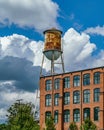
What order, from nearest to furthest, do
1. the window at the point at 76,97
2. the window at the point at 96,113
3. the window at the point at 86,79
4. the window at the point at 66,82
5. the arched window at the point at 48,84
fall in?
the window at the point at 96,113 < the window at the point at 86,79 < the window at the point at 76,97 < the window at the point at 66,82 < the arched window at the point at 48,84

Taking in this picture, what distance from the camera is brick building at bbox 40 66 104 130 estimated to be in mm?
88188

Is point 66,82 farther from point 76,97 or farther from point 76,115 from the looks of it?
point 76,115

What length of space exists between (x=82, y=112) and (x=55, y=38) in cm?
1793

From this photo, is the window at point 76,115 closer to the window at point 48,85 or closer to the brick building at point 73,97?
the brick building at point 73,97

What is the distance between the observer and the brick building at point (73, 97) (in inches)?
3472

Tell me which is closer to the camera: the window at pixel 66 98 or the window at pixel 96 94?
the window at pixel 96 94

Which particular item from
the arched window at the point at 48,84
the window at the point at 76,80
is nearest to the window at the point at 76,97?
the window at the point at 76,80

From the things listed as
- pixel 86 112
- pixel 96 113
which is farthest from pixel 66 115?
pixel 96 113

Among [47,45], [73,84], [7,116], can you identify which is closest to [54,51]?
[47,45]

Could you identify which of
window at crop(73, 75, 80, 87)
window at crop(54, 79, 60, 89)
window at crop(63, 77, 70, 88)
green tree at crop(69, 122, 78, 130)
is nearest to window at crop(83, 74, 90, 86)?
window at crop(73, 75, 80, 87)

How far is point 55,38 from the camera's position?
3917 inches

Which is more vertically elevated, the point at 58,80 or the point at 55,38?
the point at 55,38

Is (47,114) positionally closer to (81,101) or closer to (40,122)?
(40,122)

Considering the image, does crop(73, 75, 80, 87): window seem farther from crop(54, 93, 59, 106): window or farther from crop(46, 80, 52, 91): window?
crop(46, 80, 52, 91): window
